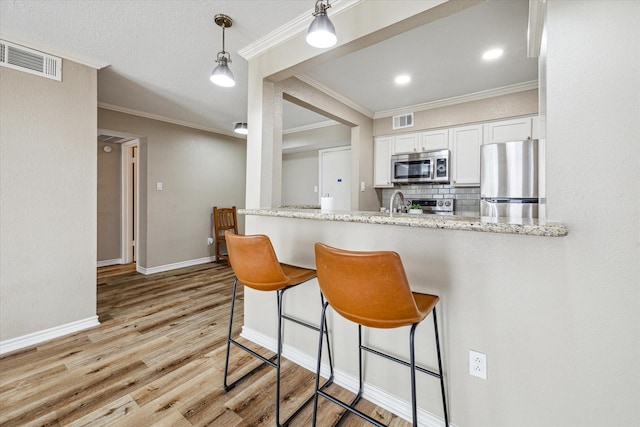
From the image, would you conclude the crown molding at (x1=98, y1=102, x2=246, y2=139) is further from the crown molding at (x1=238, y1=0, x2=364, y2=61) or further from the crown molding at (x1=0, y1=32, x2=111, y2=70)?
the crown molding at (x1=238, y1=0, x2=364, y2=61)

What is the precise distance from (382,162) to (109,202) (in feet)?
15.0

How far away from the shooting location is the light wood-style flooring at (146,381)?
1471 millimetres

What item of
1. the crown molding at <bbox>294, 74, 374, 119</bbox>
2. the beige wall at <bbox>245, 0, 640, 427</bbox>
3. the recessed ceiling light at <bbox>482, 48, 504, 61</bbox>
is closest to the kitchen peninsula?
the beige wall at <bbox>245, 0, 640, 427</bbox>

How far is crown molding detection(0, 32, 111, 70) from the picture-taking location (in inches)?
81.7

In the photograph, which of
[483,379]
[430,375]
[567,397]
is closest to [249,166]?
[430,375]

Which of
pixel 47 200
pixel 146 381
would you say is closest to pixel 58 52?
pixel 47 200

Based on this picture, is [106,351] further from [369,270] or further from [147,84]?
[147,84]

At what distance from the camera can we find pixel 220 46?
7.34 feet

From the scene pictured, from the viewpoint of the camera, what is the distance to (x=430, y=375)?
1357mm

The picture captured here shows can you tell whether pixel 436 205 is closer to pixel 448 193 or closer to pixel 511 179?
pixel 448 193

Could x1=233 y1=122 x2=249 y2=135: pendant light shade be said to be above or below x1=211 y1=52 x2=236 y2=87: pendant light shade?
above

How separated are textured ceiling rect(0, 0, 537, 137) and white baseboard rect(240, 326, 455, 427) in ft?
7.11

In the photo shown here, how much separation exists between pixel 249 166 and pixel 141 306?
1.99m

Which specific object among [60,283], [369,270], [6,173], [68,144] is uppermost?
[68,144]
